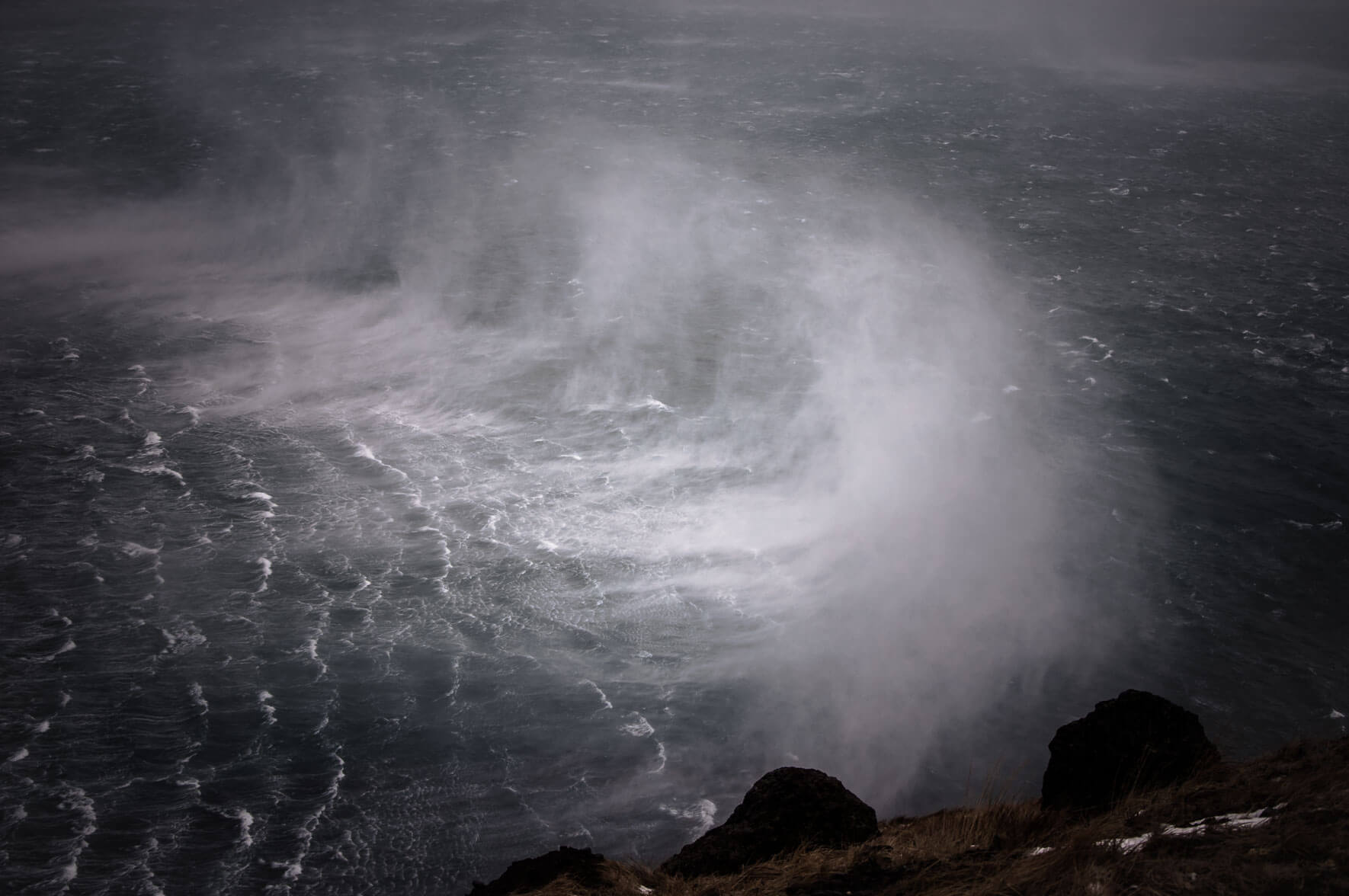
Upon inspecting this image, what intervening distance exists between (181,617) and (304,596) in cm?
373

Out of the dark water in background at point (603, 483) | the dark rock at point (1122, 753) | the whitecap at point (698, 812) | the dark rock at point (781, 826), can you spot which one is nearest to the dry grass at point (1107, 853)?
the dark rock at point (781, 826)

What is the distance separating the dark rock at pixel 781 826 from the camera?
15859 millimetres

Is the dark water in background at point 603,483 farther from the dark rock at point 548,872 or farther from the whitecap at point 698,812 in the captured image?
the dark rock at point 548,872

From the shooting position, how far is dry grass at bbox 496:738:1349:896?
11.1 m

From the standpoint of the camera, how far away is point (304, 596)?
33.8m

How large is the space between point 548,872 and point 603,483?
2522cm

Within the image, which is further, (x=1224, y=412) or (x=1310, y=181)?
(x=1310, y=181)

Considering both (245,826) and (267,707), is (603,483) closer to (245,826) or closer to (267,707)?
(267,707)

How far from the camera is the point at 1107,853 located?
12055 mm

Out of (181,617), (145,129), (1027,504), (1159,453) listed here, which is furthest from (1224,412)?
(145,129)

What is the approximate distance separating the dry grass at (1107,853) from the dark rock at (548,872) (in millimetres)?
294

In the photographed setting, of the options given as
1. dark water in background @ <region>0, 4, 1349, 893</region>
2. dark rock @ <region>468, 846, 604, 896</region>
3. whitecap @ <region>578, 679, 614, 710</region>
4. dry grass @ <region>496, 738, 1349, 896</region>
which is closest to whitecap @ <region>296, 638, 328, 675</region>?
dark water in background @ <region>0, 4, 1349, 893</region>

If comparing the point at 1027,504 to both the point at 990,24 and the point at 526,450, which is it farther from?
the point at 990,24

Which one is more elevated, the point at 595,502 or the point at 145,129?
the point at 145,129
